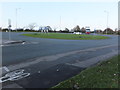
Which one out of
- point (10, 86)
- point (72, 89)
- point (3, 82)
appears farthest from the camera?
point (3, 82)

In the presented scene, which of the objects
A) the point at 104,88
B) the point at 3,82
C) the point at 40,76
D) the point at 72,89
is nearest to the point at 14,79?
the point at 3,82

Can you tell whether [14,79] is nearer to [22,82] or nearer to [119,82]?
[22,82]

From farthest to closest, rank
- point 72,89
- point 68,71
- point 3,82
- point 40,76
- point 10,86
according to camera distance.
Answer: point 68,71 < point 40,76 < point 3,82 < point 10,86 < point 72,89

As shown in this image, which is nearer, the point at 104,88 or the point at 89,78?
the point at 104,88

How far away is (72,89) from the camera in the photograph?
3.62m

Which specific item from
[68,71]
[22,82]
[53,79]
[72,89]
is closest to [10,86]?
[22,82]

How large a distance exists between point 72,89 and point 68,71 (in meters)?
1.87

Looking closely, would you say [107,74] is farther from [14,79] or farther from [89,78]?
[14,79]

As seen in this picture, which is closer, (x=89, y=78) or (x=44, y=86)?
(x=44, y=86)

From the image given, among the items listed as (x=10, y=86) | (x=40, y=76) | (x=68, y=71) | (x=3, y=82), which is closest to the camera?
(x=10, y=86)

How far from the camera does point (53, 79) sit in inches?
178

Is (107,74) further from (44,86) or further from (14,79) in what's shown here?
(14,79)

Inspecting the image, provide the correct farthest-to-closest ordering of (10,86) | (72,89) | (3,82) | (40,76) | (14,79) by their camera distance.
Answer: (40,76) < (14,79) < (3,82) < (10,86) < (72,89)

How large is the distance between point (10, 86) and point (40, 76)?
1.19 m
